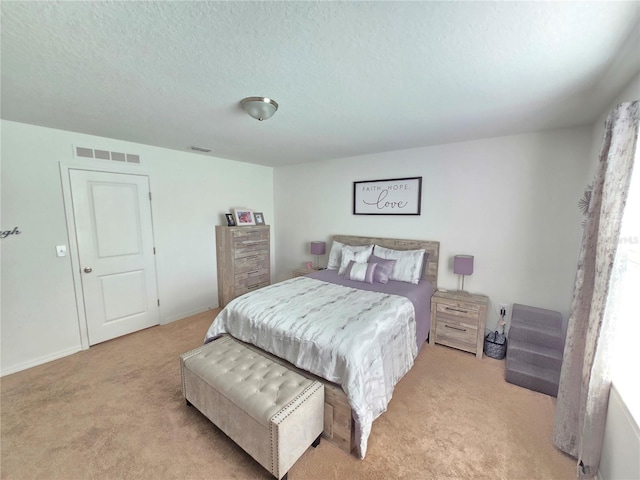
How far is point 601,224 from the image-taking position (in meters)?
1.35

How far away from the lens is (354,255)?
346 centimetres

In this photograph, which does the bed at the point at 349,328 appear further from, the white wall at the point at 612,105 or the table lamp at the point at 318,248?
the white wall at the point at 612,105

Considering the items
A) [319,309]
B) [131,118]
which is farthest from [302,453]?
[131,118]

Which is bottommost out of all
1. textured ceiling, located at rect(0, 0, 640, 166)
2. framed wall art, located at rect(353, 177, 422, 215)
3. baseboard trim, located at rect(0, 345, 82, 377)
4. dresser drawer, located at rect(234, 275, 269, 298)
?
baseboard trim, located at rect(0, 345, 82, 377)

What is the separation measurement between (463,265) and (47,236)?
14.5ft

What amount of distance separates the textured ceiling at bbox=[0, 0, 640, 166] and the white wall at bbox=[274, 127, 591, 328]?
1.24 ft

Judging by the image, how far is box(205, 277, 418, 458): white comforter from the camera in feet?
5.30

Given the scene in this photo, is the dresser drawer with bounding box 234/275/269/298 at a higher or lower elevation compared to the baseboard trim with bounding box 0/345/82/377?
higher

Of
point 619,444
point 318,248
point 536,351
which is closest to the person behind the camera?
point 619,444

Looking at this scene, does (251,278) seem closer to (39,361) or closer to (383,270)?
(383,270)

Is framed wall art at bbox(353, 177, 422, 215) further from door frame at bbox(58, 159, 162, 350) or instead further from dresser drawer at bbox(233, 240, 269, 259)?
door frame at bbox(58, 159, 162, 350)

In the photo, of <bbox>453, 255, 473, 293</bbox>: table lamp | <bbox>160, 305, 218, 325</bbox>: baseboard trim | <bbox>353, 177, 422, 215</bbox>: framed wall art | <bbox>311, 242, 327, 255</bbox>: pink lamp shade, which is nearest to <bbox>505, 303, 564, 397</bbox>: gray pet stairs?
<bbox>453, 255, 473, 293</bbox>: table lamp

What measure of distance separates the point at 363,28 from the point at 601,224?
160 centimetres

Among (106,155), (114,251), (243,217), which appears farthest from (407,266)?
(106,155)
